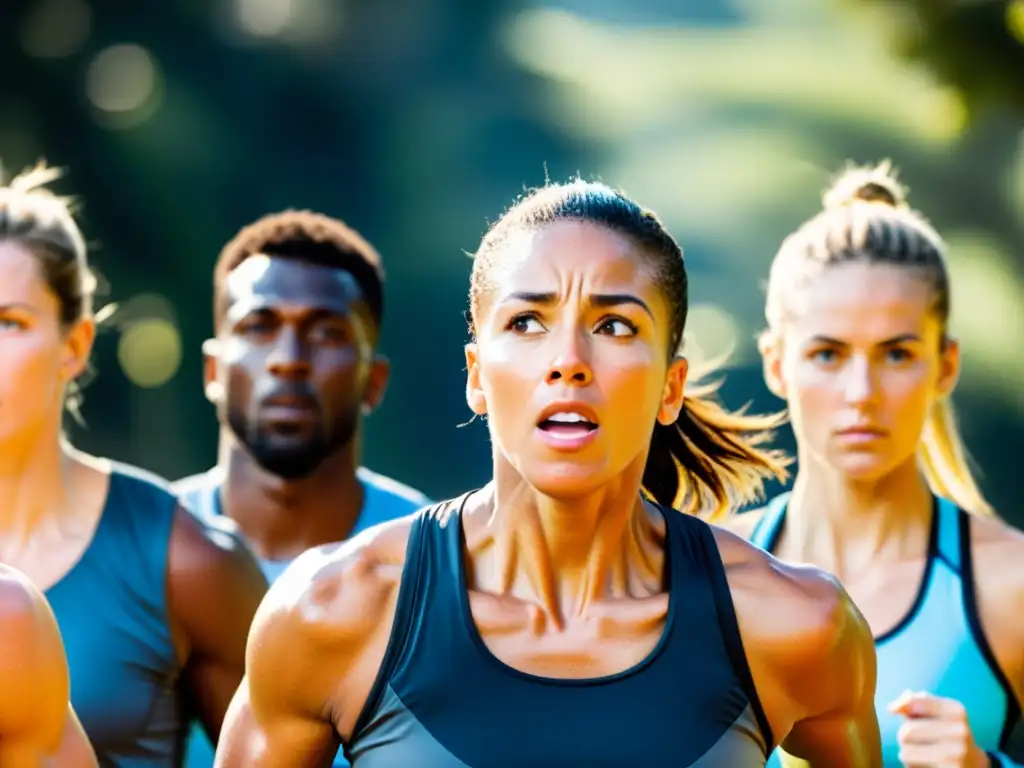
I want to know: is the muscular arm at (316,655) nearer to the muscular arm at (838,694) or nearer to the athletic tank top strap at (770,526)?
the muscular arm at (838,694)

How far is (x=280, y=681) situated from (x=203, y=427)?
35.2ft

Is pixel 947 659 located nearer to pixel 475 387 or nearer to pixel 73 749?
pixel 475 387

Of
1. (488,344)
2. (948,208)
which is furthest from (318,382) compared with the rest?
(948,208)

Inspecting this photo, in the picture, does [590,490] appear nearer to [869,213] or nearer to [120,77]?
[869,213]

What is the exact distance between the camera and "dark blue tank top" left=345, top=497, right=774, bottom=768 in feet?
9.42

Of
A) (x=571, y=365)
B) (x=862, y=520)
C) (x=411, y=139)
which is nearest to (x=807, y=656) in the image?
(x=571, y=365)

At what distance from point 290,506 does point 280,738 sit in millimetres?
2317

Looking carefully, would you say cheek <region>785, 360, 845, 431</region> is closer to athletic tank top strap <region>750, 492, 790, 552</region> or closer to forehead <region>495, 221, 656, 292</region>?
athletic tank top strap <region>750, 492, 790, 552</region>

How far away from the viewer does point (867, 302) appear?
172 inches

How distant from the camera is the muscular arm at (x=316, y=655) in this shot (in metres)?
2.97

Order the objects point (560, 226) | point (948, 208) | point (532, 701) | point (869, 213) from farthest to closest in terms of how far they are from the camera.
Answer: point (948, 208) < point (869, 213) < point (560, 226) < point (532, 701)

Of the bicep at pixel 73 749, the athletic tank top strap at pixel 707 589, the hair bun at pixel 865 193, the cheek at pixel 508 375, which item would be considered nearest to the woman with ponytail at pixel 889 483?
the hair bun at pixel 865 193

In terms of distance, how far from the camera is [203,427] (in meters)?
13.5

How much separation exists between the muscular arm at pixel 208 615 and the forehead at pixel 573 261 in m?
1.44
